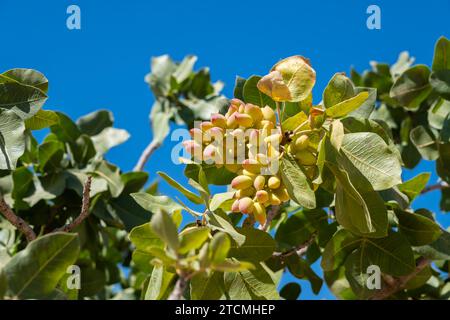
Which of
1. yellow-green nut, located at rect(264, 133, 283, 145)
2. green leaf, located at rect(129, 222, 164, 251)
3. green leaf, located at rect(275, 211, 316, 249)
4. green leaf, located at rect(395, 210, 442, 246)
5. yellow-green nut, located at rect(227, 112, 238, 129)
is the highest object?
yellow-green nut, located at rect(227, 112, 238, 129)

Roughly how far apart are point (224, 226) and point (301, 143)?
0.23 m

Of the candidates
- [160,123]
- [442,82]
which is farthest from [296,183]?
[160,123]

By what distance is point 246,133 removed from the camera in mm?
1255

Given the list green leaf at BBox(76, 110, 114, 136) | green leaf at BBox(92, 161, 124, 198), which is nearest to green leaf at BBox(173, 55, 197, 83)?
green leaf at BBox(76, 110, 114, 136)

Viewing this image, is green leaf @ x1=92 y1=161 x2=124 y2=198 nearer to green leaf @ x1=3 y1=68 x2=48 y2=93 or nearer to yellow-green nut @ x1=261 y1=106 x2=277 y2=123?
green leaf @ x1=3 y1=68 x2=48 y2=93

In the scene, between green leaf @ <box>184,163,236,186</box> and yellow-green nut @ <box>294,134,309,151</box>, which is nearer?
yellow-green nut @ <box>294,134,309,151</box>

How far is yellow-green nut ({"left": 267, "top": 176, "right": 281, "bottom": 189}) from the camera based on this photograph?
1212 mm

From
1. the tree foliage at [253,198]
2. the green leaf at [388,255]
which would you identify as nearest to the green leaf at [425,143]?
the tree foliage at [253,198]

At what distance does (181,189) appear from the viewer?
1222mm

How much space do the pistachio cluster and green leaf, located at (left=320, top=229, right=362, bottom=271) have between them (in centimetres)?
31

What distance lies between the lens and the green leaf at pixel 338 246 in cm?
150

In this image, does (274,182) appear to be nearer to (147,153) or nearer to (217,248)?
(217,248)

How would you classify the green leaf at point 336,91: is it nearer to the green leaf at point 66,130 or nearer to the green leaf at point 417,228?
the green leaf at point 417,228
